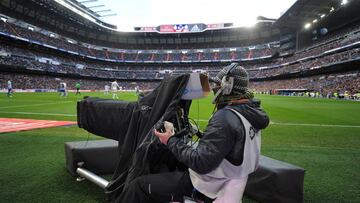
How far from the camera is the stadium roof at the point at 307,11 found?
132 feet

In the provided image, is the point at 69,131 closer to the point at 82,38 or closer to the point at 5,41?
the point at 5,41

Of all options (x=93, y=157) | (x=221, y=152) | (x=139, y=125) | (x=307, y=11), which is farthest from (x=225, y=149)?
(x=307, y=11)

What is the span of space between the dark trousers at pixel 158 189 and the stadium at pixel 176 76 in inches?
32.8

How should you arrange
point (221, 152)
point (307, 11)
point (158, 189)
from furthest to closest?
point (307, 11) < point (158, 189) < point (221, 152)

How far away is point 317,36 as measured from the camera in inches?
2206

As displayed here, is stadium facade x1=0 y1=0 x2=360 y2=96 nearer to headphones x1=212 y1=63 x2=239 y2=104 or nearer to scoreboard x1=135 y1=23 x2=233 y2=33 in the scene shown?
scoreboard x1=135 y1=23 x2=233 y2=33

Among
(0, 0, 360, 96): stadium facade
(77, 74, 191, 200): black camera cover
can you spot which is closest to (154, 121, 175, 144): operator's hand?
(77, 74, 191, 200): black camera cover

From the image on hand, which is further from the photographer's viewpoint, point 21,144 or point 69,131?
point 69,131

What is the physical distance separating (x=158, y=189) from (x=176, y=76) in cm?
97

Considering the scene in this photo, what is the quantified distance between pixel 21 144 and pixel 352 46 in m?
47.5

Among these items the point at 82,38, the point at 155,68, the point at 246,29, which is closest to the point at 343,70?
the point at 246,29

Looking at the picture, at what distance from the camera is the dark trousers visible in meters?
2.16

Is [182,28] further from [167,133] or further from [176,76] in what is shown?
[167,133]

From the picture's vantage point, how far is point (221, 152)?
184 centimetres
